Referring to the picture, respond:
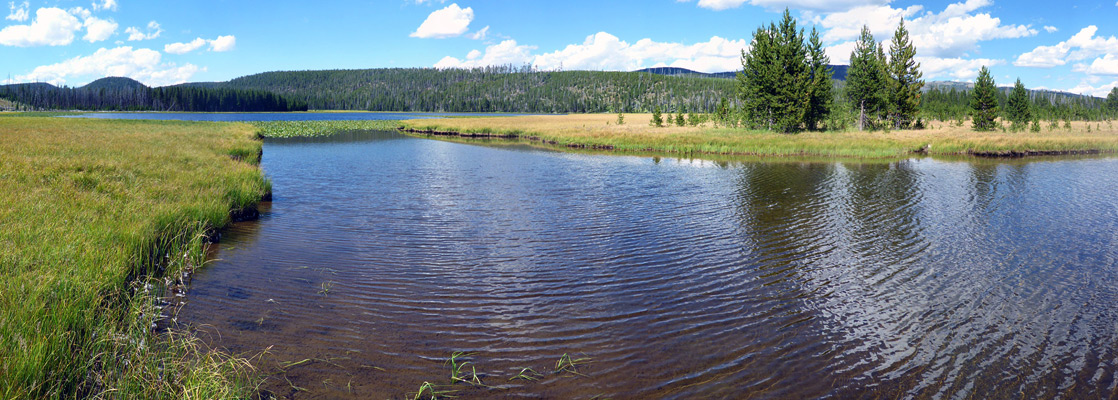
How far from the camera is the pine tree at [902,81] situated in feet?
173

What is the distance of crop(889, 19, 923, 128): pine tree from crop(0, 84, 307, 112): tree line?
577ft

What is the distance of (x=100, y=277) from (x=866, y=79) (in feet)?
183

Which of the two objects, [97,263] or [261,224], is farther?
[261,224]

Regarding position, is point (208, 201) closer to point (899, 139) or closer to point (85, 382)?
point (85, 382)

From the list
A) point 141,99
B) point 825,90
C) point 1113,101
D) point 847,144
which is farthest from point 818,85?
point 141,99

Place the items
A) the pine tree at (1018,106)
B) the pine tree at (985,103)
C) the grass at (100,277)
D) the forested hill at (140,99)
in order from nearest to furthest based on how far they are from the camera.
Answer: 1. the grass at (100,277)
2. the pine tree at (985,103)
3. the pine tree at (1018,106)
4. the forested hill at (140,99)

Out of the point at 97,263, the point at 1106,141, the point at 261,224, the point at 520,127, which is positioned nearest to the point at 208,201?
the point at 261,224

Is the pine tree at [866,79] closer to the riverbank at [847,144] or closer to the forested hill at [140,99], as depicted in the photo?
the riverbank at [847,144]

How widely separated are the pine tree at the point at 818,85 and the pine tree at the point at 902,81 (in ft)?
28.2

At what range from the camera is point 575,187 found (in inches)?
830

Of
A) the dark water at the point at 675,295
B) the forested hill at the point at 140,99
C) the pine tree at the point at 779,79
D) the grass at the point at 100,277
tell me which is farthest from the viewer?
the forested hill at the point at 140,99

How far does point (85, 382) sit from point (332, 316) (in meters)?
2.98

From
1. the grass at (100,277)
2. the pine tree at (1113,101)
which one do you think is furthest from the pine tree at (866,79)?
the pine tree at (1113,101)

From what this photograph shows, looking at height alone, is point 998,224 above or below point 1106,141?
below
